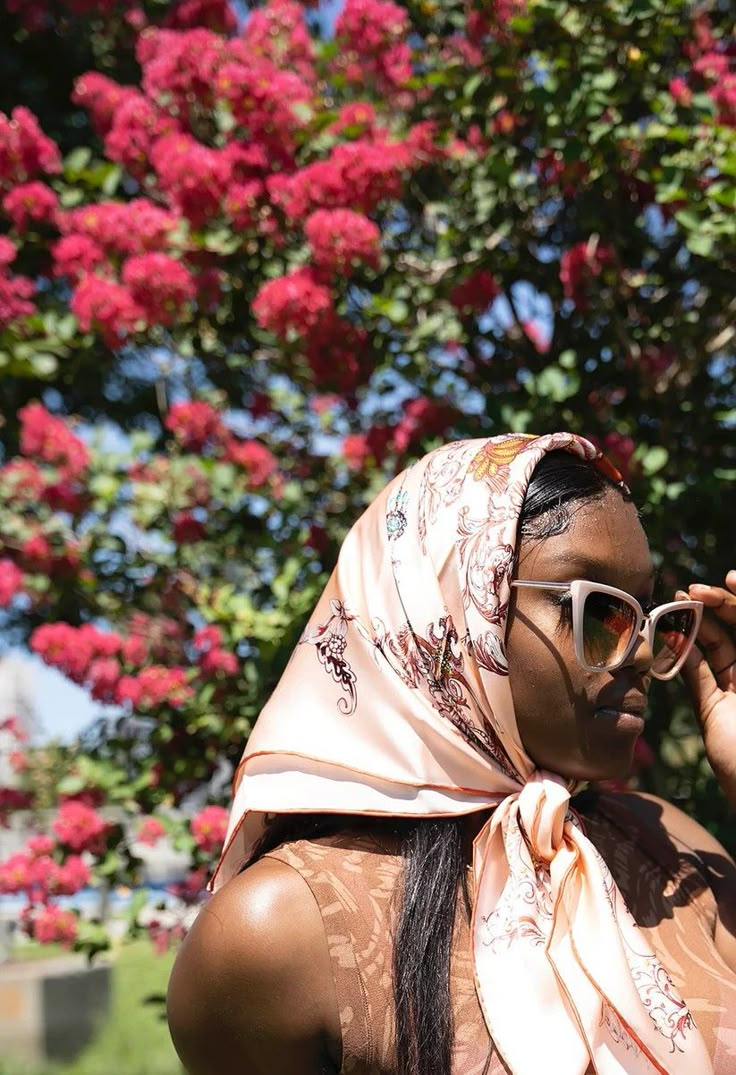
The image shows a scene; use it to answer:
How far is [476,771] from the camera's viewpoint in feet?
4.46

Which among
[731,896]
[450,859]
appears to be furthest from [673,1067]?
[731,896]

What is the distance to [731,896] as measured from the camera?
164 centimetres

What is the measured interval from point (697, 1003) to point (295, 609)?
156 centimetres

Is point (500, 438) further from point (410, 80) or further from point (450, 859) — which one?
point (410, 80)

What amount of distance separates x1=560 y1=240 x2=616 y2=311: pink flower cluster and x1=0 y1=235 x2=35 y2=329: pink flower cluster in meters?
1.56

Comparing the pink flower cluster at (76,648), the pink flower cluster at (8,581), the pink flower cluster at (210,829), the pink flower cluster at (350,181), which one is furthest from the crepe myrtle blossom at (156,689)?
the pink flower cluster at (350,181)

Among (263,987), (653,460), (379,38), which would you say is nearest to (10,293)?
(379,38)

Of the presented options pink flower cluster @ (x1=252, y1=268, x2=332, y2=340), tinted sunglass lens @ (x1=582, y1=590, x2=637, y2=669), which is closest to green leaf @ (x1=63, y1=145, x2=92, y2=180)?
pink flower cluster @ (x1=252, y1=268, x2=332, y2=340)

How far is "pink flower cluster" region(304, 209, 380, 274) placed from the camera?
2666mm

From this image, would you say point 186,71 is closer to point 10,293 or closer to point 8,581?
point 10,293

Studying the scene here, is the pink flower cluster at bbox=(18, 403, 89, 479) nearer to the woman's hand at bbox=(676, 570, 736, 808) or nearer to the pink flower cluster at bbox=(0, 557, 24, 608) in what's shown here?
the pink flower cluster at bbox=(0, 557, 24, 608)

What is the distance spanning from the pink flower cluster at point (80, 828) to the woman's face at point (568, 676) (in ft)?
6.09

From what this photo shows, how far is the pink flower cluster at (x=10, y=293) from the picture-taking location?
3.28 m

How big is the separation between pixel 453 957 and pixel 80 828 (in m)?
1.83
